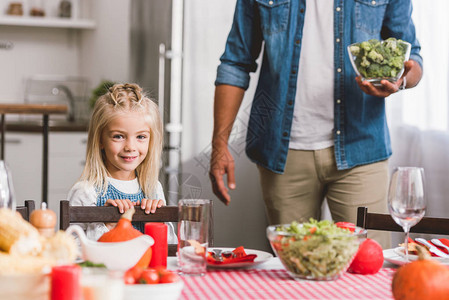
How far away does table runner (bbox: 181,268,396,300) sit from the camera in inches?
40.3

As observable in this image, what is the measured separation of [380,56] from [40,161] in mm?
2826

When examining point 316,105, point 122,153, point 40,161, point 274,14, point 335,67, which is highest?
point 274,14

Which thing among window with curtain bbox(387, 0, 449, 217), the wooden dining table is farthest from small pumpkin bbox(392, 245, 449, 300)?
window with curtain bbox(387, 0, 449, 217)

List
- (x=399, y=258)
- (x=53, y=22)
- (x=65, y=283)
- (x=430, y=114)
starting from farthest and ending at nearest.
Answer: (x=53, y=22), (x=430, y=114), (x=399, y=258), (x=65, y=283)

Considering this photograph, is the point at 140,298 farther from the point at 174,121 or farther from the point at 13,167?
the point at 13,167

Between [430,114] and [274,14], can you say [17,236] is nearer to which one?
[274,14]

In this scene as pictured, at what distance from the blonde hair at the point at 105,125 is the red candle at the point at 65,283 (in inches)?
36.8

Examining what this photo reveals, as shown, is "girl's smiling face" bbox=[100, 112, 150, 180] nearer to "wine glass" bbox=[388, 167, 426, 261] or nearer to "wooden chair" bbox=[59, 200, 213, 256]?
"wooden chair" bbox=[59, 200, 213, 256]

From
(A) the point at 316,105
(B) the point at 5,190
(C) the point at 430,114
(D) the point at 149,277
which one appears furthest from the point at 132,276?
(C) the point at 430,114

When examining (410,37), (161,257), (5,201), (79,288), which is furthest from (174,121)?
(79,288)

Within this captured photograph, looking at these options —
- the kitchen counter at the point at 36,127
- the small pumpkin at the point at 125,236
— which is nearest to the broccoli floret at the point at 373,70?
the small pumpkin at the point at 125,236

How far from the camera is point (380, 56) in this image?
1.71 meters

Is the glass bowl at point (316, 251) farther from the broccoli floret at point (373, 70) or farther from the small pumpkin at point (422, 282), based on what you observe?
the broccoli floret at point (373, 70)

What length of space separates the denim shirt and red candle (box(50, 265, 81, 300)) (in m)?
1.33
